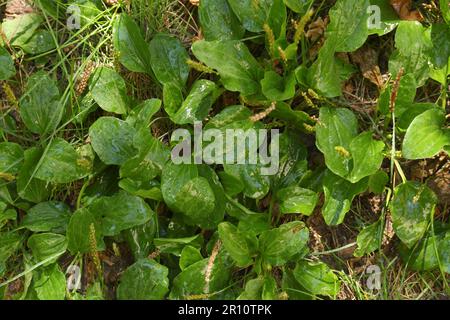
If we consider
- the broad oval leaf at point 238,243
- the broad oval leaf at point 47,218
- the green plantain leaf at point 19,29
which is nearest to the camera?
the broad oval leaf at point 238,243

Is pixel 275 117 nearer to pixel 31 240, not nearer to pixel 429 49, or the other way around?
pixel 429 49

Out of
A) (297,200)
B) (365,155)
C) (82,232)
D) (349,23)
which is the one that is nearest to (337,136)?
(365,155)

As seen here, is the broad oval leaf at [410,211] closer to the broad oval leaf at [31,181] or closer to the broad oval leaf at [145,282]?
the broad oval leaf at [145,282]

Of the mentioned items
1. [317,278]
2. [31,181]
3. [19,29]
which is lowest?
[317,278]

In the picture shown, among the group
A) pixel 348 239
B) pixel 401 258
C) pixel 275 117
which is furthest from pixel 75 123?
pixel 401 258

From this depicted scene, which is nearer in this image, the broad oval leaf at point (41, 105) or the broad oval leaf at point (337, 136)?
the broad oval leaf at point (337, 136)

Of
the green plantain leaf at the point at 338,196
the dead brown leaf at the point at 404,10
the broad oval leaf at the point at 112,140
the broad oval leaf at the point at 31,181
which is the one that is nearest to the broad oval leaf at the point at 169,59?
the broad oval leaf at the point at 112,140

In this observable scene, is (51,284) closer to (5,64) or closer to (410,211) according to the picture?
(5,64)

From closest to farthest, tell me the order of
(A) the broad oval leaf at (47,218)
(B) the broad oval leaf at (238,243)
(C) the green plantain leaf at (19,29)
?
(B) the broad oval leaf at (238,243), (A) the broad oval leaf at (47,218), (C) the green plantain leaf at (19,29)

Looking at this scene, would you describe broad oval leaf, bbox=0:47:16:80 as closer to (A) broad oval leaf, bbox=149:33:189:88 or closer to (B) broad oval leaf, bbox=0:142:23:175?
(B) broad oval leaf, bbox=0:142:23:175
